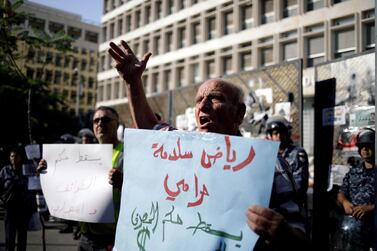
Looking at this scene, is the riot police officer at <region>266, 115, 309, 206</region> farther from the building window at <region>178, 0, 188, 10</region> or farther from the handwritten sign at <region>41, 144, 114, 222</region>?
the building window at <region>178, 0, 188, 10</region>

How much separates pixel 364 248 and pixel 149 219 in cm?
271

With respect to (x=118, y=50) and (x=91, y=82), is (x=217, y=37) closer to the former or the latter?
(x=118, y=50)

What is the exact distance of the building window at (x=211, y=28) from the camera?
1172 inches

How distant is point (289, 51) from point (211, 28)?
9148 millimetres

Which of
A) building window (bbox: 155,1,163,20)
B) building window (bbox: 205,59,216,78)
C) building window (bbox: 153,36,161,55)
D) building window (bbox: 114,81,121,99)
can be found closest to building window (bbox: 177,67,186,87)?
building window (bbox: 205,59,216,78)

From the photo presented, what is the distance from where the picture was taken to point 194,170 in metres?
1.65

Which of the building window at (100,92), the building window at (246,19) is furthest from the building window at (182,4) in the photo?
the building window at (100,92)

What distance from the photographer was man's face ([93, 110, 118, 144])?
314cm

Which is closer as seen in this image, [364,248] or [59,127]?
[364,248]

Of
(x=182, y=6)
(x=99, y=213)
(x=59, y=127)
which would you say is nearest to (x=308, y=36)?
(x=182, y=6)

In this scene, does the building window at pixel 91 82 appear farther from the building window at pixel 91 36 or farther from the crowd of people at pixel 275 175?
the crowd of people at pixel 275 175

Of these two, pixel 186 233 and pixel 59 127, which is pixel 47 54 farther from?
pixel 59 127

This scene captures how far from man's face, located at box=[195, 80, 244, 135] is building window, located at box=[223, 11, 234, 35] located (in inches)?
1050

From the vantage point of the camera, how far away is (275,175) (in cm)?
155
